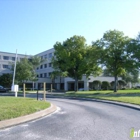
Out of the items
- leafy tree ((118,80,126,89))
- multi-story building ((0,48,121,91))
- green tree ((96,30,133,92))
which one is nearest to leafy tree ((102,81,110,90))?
multi-story building ((0,48,121,91))

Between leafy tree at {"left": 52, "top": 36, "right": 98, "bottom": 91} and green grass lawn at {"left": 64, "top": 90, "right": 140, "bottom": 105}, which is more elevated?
leafy tree at {"left": 52, "top": 36, "right": 98, "bottom": 91}

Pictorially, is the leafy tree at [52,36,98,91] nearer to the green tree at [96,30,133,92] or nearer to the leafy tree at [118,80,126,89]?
the green tree at [96,30,133,92]

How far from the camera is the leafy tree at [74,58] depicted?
35.7 metres

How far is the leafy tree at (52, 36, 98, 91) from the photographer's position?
1406 inches

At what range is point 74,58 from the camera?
3622 centimetres

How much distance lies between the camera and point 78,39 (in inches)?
1491

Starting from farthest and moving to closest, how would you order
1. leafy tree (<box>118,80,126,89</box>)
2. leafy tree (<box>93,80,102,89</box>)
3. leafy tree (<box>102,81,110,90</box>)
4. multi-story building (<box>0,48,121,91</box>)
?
leafy tree (<box>118,80,126,89</box>), multi-story building (<box>0,48,121,91</box>), leafy tree (<box>102,81,110,90</box>), leafy tree (<box>93,80,102,89</box>)

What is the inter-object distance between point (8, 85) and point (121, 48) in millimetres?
36727

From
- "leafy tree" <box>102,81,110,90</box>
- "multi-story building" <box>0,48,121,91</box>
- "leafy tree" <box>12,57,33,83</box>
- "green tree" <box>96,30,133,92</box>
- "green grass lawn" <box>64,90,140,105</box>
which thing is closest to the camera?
"green grass lawn" <box>64,90,140,105</box>

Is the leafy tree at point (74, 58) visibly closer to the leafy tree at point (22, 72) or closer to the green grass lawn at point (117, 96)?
the leafy tree at point (22, 72)

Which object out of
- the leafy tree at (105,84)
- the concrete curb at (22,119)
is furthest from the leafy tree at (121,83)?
the concrete curb at (22,119)

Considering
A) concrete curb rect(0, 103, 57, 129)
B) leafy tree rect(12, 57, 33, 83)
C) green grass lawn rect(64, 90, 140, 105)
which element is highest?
leafy tree rect(12, 57, 33, 83)

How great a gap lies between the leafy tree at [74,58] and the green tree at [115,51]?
4.05m

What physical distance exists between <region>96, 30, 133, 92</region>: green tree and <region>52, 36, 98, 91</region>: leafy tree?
4.05 metres
